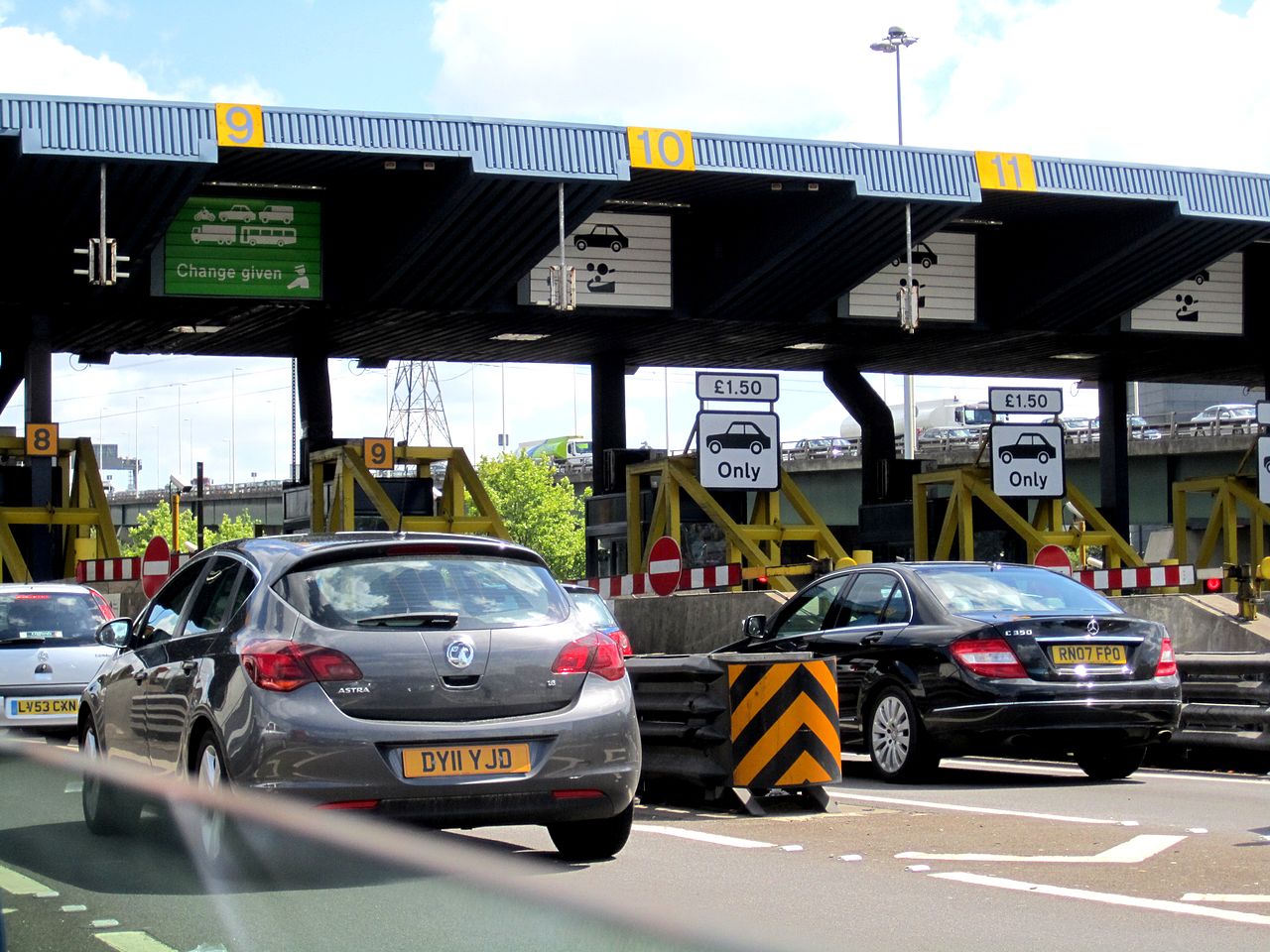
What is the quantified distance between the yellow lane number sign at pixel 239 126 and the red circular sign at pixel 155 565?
496 cm

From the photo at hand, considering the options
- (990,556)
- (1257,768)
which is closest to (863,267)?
(990,556)

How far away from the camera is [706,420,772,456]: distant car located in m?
22.5

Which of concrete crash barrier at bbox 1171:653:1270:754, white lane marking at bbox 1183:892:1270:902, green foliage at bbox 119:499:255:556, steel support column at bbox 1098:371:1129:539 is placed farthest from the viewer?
green foliage at bbox 119:499:255:556

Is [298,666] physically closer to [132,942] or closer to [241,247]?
[132,942]

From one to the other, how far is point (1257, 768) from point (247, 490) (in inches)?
3986

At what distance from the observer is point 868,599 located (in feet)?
42.6

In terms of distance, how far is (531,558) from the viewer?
27.1ft

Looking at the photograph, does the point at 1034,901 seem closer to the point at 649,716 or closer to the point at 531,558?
the point at 531,558

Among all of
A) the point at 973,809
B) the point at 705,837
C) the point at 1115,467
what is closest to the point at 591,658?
the point at 705,837

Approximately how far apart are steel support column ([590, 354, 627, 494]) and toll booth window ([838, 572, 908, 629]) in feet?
56.7

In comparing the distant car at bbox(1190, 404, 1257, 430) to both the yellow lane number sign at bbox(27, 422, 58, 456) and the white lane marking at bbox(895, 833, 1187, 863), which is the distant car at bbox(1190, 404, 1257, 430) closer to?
the yellow lane number sign at bbox(27, 422, 58, 456)

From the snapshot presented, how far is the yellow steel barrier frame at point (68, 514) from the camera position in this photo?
27.0 m

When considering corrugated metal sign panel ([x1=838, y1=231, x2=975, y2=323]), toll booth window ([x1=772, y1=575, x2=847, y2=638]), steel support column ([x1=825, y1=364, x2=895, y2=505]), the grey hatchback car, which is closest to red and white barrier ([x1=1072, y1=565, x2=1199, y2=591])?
corrugated metal sign panel ([x1=838, y1=231, x2=975, y2=323])

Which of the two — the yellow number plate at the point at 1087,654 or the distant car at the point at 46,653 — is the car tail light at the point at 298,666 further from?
the distant car at the point at 46,653
